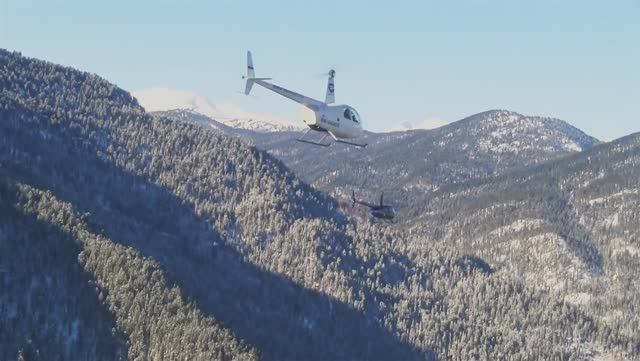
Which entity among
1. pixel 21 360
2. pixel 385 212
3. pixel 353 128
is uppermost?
pixel 353 128

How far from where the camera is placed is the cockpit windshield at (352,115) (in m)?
125

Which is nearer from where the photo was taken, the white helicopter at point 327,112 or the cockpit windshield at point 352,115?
the white helicopter at point 327,112

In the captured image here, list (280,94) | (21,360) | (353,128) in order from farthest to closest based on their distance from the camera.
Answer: (21,360) < (353,128) < (280,94)

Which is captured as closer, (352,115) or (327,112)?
(327,112)

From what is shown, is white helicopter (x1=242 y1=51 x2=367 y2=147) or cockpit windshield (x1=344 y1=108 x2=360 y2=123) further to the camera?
cockpit windshield (x1=344 y1=108 x2=360 y2=123)

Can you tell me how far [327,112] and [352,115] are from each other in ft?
21.9

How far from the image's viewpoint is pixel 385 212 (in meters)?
126

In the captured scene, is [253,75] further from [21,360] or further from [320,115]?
[21,360]

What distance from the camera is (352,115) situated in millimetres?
126438

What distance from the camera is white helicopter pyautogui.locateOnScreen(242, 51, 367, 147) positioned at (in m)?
119

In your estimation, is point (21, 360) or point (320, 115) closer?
point (320, 115)

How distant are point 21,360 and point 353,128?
389 ft

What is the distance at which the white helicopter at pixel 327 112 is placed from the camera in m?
119

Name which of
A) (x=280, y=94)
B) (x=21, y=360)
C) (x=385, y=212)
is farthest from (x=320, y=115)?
(x=21, y=360)
